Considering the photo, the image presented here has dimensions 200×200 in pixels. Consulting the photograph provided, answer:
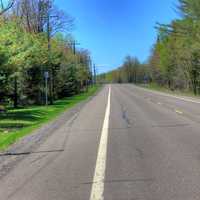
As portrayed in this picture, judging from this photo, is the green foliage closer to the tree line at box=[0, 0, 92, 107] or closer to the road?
the tree line at box=[0, 0, 92, 107]

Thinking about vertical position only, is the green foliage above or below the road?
above

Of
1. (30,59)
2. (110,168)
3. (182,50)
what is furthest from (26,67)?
(182,50)

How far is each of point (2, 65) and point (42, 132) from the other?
7.10m

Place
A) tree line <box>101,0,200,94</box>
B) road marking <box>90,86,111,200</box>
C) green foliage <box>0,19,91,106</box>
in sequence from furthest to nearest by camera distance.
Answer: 1. tree line <box>101,0,200,94</box>
2. green foliage <box>0,19,91,106</box>
3. road marking <box>90,86,111,200</box>

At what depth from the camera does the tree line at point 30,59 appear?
80.1 ft

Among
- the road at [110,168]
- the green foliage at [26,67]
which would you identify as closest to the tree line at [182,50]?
the green foliage at [26,67]

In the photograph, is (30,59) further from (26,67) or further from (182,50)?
(182,50)

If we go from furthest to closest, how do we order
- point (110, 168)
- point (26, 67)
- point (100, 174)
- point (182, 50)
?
point (182, 50) → point (26, 67) → point (110, 168) → point (100, 174)

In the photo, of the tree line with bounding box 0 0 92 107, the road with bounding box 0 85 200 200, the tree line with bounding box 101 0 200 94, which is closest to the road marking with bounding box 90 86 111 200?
the road with bounding box 0 85 200 200

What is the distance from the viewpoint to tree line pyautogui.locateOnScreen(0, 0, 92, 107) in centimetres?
2441

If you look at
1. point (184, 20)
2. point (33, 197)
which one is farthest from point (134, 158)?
point (184, 20)

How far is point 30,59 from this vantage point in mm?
34562

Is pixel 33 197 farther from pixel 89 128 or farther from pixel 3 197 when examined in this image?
pixel 89 128

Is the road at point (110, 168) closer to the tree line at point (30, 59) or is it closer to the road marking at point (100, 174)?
the road marking at point (100, 174)
